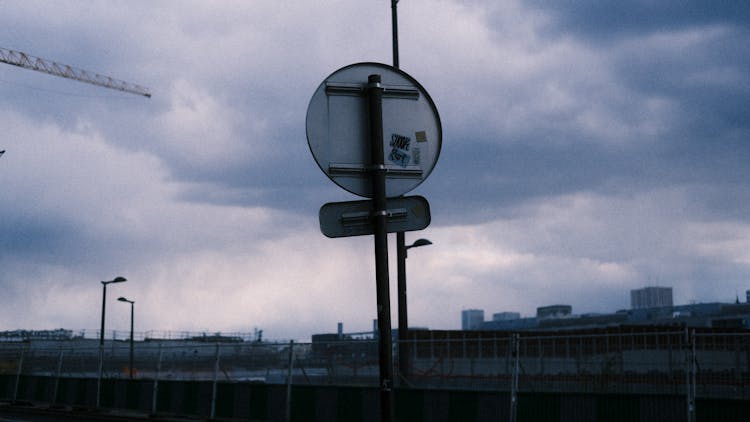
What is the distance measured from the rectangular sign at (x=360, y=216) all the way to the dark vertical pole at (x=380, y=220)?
0.26ft

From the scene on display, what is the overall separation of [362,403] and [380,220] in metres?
16.2

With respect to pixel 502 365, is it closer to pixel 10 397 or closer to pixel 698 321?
pixel 10 397

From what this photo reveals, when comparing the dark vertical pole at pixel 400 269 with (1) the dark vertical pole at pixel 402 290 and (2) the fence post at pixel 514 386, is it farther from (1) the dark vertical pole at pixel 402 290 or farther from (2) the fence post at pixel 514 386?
(2) the fence post at pixel 514 386

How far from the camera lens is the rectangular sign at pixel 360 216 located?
15.8 ft

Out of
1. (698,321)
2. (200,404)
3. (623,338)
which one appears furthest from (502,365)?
(698,321)

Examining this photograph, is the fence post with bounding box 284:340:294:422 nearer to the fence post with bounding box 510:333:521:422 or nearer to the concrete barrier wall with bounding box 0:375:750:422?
the concrete barrier wall with bounding box 0:375:750:422

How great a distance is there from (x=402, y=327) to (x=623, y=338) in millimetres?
7827

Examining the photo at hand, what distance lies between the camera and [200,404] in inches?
991

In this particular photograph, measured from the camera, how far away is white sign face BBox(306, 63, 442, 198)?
4.68m

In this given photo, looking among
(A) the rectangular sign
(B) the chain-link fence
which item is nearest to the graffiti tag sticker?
(A) the rectangular sign

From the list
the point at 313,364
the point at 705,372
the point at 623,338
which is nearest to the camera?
the point at 705,372

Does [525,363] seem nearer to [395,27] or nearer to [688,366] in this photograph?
[688,366]

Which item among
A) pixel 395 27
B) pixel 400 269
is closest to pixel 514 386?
pixel 400 269

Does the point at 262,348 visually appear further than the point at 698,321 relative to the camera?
No
